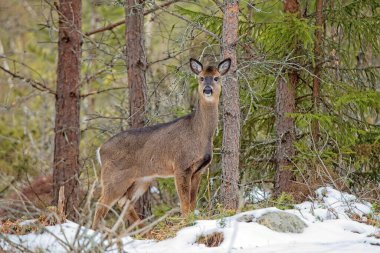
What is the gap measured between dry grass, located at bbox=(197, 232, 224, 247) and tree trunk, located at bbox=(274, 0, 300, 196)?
12.3ft

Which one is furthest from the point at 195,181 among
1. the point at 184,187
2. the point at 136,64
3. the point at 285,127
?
the point at 136,64

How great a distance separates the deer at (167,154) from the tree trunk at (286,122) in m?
0.96

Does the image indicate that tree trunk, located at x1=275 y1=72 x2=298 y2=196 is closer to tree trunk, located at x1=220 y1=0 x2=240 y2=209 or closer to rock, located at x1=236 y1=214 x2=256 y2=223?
tree trunk, located at x1=220 y1=0 x2=240 y2=209

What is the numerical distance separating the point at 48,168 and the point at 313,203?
11.5 metres

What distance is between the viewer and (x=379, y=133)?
11.2m

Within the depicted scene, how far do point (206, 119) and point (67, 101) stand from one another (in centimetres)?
350

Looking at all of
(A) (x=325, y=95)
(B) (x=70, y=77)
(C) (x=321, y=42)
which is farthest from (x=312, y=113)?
(B) (x=70, y=77)

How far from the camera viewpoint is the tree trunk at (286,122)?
11.3 metres

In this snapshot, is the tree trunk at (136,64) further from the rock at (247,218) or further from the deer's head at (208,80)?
the rock at (247,218)

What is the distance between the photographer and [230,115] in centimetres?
1010

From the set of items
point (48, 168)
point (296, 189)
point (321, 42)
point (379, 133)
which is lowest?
point (48, 168)

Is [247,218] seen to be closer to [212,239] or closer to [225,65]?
[212,239]

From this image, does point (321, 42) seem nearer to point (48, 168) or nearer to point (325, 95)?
point (325, 95)

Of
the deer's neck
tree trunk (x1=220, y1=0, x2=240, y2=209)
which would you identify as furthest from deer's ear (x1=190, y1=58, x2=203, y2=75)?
tree trunk (x1=220, y1=0, x2=240, y2=209)
